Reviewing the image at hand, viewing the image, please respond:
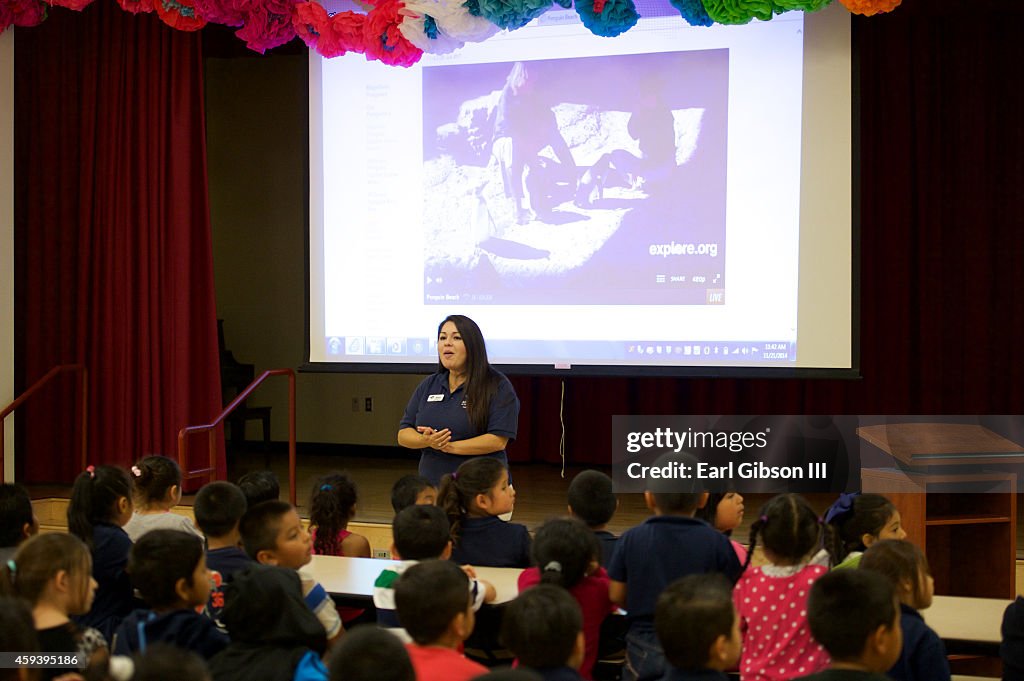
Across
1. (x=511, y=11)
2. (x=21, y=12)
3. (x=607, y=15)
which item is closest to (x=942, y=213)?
(x=607, y=15)

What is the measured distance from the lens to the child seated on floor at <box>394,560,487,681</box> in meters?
1.87

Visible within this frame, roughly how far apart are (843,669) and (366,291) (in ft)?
11.6

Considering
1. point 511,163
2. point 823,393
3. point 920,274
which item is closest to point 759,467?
point 823,393

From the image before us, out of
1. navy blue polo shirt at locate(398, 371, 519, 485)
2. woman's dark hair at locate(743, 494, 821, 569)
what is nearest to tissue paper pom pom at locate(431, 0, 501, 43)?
navy blue polo shirt at locate(398, 371, 519, 485)

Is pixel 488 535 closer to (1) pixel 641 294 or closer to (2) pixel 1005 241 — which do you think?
(1) pixel 641 294

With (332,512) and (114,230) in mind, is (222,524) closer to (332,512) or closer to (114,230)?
(332,512)

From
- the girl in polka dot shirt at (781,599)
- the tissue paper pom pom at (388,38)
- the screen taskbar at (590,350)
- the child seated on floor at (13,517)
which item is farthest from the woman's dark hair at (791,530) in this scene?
the tissue paper pom pom at (388,38)

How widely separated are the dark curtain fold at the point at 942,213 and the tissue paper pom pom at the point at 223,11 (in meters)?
3.09

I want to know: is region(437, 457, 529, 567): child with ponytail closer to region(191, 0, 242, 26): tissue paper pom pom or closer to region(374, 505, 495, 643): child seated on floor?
region(374, 505, 495, 643): child seated on floor

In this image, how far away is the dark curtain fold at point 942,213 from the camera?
5672 mm

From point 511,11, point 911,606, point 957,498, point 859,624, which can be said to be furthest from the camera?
point 511,11

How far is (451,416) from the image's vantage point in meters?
3.62

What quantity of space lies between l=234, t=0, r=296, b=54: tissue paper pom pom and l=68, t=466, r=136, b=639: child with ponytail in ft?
9.18

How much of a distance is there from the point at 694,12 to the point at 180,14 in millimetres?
2457
